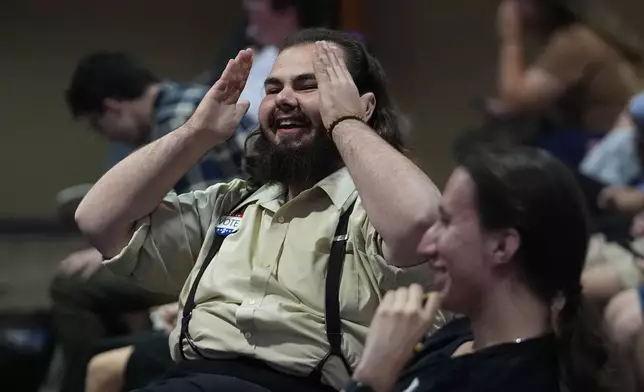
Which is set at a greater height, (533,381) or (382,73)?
(382,73)

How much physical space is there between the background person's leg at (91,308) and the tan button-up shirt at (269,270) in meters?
0.94

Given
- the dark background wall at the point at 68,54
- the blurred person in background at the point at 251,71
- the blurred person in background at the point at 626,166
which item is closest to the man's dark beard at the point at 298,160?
the blurred person in background at the point at 251,71

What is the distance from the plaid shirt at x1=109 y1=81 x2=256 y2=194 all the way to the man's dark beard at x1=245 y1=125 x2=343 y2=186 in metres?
0.42

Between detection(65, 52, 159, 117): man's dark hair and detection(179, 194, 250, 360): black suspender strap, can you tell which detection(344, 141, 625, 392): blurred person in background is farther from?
detection(65, 52, 159, 117): man's dark hair

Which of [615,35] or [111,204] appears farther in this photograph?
[615,35]

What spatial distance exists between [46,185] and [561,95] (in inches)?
97.0

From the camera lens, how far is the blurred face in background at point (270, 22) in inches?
121

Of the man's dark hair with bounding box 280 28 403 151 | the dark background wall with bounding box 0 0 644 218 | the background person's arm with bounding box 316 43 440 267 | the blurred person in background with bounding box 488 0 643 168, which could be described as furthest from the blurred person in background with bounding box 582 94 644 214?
the dark background wall with bounding box 0 0 644 218

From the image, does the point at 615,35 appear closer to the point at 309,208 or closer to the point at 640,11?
the point at 640,11

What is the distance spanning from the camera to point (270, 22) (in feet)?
10.2

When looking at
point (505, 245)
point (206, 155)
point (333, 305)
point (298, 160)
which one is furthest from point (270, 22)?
point (505, 245)

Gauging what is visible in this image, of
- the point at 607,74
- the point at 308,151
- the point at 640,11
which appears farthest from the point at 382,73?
the point at 640,11

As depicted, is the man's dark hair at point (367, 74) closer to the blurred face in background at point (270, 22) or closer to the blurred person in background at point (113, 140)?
the blurred person in background at point (113, 140)

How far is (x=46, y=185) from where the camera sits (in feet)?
14.5
